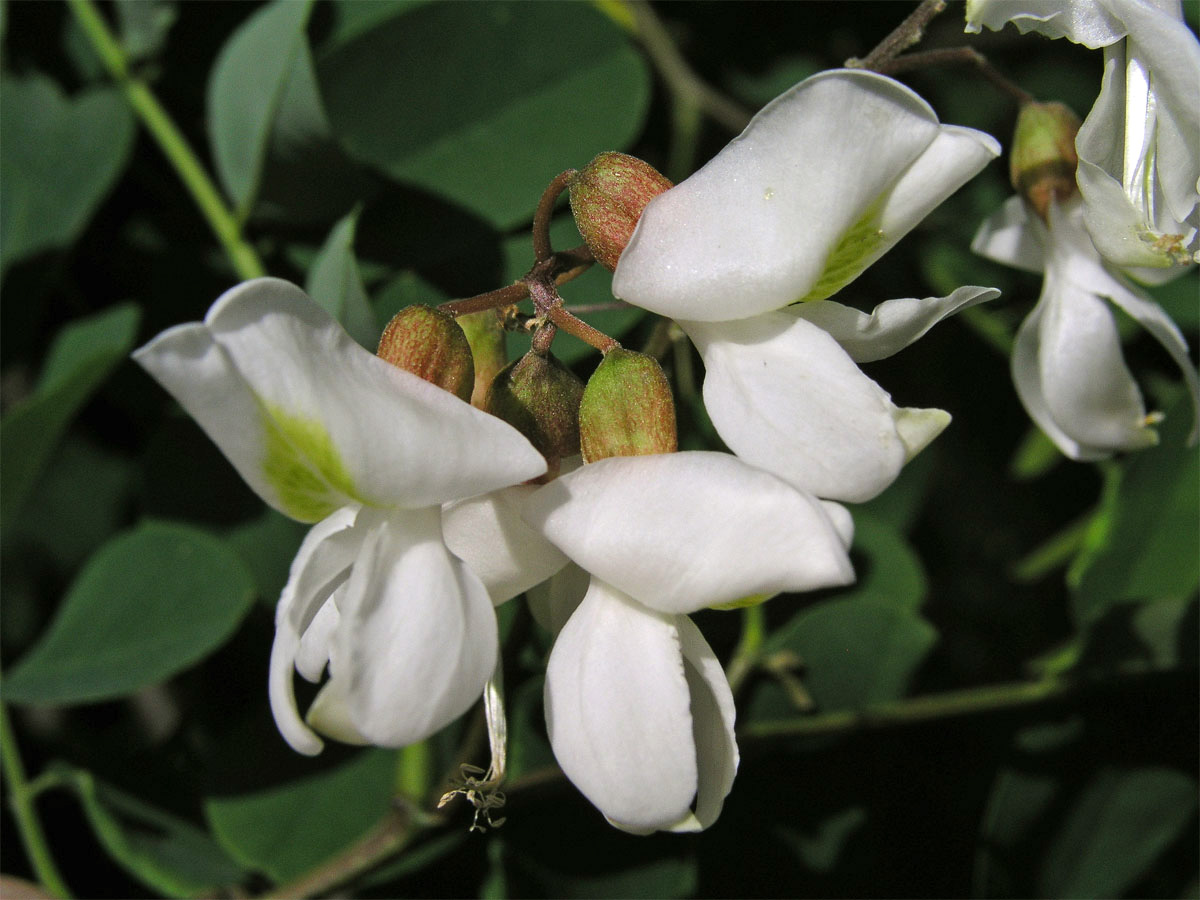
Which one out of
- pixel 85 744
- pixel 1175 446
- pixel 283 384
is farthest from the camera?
pixel 85 744

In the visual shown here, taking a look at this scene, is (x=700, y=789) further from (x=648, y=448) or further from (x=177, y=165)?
(x=177, y=165)

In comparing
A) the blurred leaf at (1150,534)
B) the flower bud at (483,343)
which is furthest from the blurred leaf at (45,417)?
the blurred leaf at (1150,534)

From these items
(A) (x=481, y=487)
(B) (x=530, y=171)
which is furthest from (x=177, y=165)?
(A) (x=481, y=487)

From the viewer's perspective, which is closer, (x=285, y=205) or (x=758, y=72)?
(x=285, y=205)

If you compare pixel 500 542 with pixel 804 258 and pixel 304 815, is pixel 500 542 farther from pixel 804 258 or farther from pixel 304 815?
pixel 304 815

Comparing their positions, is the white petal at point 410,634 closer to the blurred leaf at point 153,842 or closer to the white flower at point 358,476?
the white flower at point 358,476

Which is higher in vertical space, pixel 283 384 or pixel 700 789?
pixel 283 384

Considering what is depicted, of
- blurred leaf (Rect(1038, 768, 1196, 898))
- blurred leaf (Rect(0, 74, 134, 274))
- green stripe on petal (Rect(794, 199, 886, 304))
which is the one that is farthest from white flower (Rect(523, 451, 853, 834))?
blurred leaf (Rect(0, 74, 134, 274))
